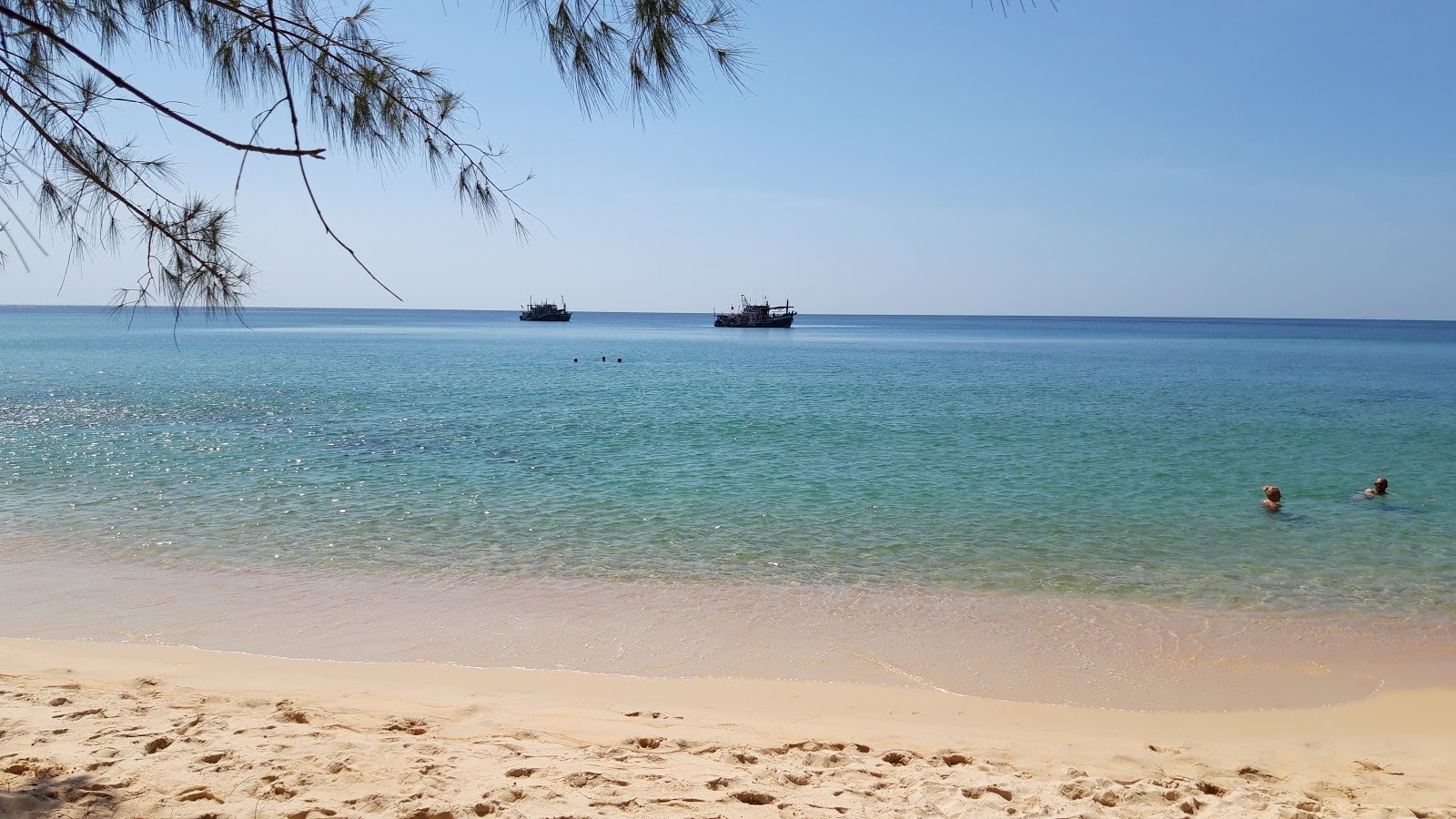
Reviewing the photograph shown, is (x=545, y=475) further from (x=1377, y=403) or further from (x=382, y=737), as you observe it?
(x=1377, y=403)

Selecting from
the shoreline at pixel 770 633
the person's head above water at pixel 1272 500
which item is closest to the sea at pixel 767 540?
the shoreline at pixel 770 633

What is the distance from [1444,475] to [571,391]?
2303cm

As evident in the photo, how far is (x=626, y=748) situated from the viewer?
14.4 feet

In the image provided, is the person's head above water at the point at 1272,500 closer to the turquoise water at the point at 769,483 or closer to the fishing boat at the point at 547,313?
the turquoise water at the point at 769,483

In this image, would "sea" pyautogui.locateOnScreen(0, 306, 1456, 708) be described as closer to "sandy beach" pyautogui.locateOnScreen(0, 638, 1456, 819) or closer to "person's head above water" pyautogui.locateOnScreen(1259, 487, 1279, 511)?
"person's head above water" pyautogui.locateOnScreen(1259, 487, 1279, 511)

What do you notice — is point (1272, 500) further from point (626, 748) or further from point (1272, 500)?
point (626, 748)

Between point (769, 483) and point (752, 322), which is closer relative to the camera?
point (769, 483)

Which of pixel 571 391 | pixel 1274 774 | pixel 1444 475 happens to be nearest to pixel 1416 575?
pixel 1274 774

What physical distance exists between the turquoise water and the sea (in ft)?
0.27

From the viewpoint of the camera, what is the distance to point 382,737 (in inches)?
171

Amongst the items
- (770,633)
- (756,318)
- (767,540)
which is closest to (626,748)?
(770,633)

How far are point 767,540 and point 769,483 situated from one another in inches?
140

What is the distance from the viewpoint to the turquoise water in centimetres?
910

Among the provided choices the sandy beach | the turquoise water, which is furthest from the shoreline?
the turquoise water
